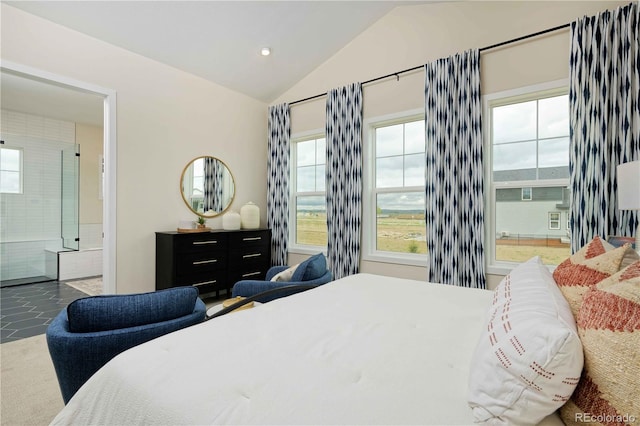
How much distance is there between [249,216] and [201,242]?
96 centimetres

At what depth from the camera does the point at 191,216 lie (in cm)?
426

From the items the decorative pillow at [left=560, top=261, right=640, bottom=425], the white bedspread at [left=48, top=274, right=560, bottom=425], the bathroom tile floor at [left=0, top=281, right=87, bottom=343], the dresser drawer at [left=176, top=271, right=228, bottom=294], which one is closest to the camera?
the decorative pillow at [left=560, top=261, right=640, bottom=425]

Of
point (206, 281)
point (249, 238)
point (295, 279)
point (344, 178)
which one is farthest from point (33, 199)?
point (295, 279)

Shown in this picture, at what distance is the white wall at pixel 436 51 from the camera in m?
2.89

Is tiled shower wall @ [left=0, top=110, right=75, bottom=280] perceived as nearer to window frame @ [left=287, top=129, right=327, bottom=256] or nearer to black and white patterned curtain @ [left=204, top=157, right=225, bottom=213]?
black and white patterned curtain @ [left=204, top=157, right=225, bottom=213]

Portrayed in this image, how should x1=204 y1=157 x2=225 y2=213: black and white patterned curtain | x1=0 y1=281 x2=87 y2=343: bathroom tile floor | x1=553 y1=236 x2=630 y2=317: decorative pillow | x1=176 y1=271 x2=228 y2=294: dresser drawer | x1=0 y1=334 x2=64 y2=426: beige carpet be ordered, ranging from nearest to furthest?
x1=553 y1=236 x2=630 y2=317: decorative pillow < x1=0 y1=334 x2=64 y2=426: beige carpet < x1=0 y1=281 x2=87 y2=343: bathroom tile floor < x1=176 y1=271 x2=228 y2=294: dresser drawer < x1=204 y1=157 x2=225 y2=213: black and white patterned curtain

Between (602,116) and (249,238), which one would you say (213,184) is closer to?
(249,238)

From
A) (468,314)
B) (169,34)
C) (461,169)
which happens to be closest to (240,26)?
(169,34)

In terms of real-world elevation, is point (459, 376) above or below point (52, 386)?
above

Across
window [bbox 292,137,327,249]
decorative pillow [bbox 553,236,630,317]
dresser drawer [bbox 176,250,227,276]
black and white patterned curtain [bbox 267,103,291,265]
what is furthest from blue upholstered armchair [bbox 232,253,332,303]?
black and white patterned curtain [bbox 267,103,291,265]

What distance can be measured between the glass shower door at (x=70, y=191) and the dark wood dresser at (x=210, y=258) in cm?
331

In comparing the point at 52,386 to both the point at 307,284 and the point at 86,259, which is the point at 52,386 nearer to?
the point at 307,284

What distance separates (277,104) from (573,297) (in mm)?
4605

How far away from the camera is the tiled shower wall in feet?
17.5
